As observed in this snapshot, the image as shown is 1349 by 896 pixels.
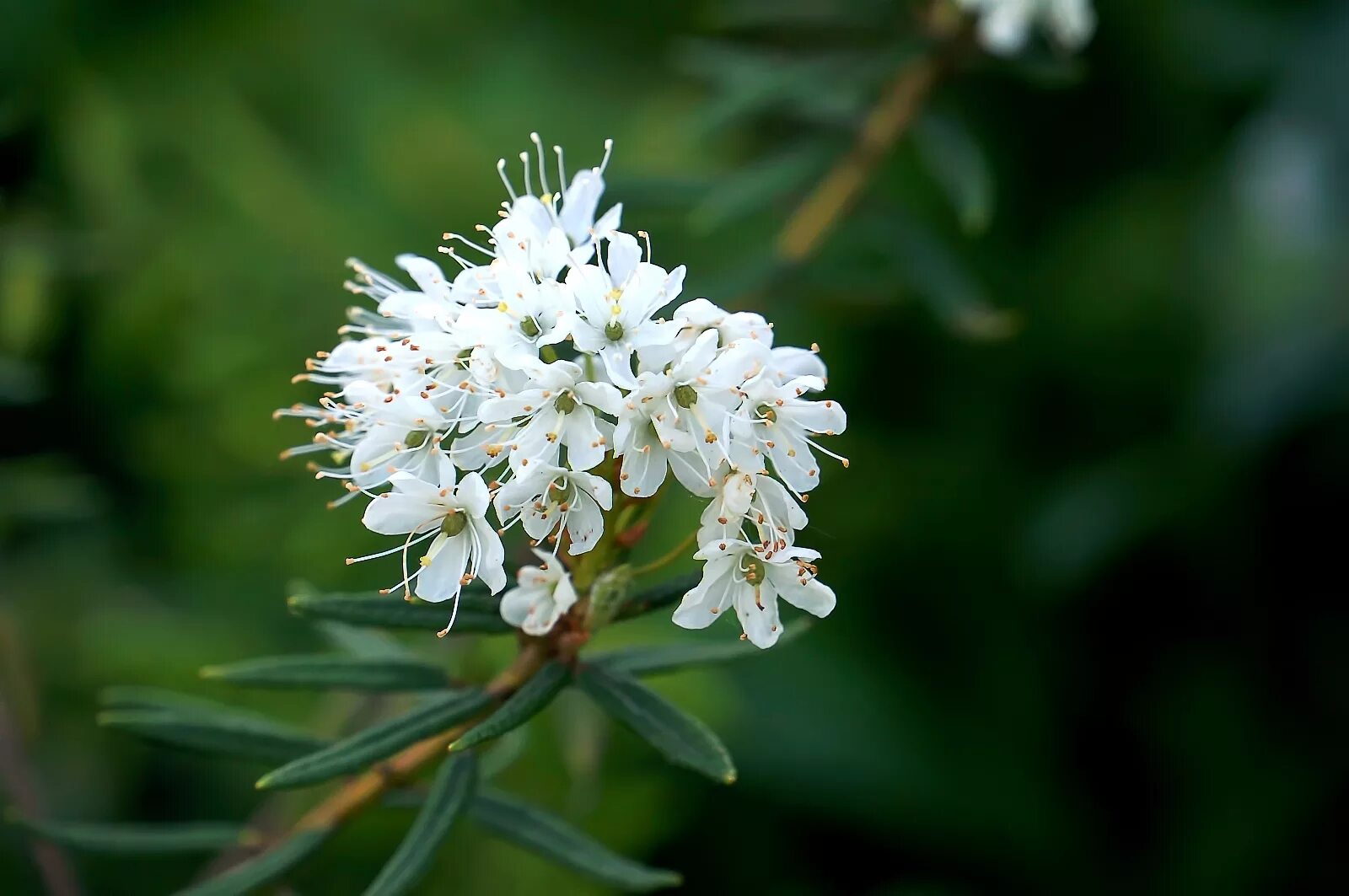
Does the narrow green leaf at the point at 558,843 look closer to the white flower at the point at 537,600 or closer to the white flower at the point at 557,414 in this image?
the white flower at the point at 537,600

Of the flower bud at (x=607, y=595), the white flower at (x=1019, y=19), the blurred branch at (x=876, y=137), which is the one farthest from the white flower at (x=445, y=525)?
the white flower at (x=1019, y=19)

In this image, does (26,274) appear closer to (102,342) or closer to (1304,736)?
(102,342)

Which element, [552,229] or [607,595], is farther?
[552,229]

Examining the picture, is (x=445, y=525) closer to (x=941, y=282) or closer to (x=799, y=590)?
(x=799, y=590)

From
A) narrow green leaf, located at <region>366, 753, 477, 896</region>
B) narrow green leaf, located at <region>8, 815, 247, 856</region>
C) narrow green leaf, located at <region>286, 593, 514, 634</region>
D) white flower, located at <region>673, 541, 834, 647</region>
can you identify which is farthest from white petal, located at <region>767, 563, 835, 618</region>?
narrow green leaf, located at <region>8, 815, 247, 856</region>

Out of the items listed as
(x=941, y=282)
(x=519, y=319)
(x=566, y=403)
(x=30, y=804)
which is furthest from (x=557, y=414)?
(x=941, y=282)

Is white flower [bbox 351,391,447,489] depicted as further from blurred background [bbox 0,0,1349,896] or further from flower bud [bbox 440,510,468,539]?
blurred background [bbox 0,0,1349,896]

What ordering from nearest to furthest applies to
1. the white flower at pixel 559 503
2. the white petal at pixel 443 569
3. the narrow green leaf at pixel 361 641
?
the white flower at pixel 559 503 → the white petal at pixel 443 569 → the narrow green leaf at pixel 361 641
